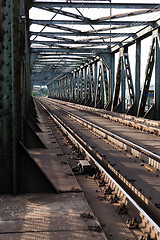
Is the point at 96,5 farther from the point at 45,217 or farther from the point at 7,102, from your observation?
the point at 45,217

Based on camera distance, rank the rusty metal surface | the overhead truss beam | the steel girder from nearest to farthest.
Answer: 1. the rusty metal surface
2. the steel girder
3. the overhead truss beam

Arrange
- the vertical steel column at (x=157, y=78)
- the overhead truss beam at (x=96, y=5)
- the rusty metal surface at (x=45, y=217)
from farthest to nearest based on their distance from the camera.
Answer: the vertical steel column at (x=157, y=78) → the overhead truss beam at (x=96, y=5) → the rusty metal surface at (x=45, y=217)

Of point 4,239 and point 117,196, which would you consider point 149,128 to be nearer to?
point 117,196

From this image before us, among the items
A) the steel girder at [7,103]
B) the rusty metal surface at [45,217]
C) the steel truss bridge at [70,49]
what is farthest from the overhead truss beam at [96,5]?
the rusty metal surface at [45,217]

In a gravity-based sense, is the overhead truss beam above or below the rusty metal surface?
above

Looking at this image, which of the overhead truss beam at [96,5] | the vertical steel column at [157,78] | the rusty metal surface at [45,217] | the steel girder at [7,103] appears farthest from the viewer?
the vertical steel column at [157,78]

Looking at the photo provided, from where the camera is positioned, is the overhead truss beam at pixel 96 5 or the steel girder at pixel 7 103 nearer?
the steel girder at pixel 7 103

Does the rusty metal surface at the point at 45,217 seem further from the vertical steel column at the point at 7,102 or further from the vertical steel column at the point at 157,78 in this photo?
the vertical steel column at the point at 157,78

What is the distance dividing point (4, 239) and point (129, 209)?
2.01 meters

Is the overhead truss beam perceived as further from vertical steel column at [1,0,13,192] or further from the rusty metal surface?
the rusty metal surface

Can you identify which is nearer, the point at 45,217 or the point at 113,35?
the point at 45,217

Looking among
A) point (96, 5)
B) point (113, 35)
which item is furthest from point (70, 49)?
point (96, 5)

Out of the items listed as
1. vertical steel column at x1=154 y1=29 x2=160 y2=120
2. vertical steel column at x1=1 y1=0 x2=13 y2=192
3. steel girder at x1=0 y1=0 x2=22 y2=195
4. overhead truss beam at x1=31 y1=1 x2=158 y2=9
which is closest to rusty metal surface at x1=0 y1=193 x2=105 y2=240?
steel girder at x1=0 y1=0 x2=22 y2=195

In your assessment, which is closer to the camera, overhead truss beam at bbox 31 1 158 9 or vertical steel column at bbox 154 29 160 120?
overhead truss beam at bbox 31 1 158 9
